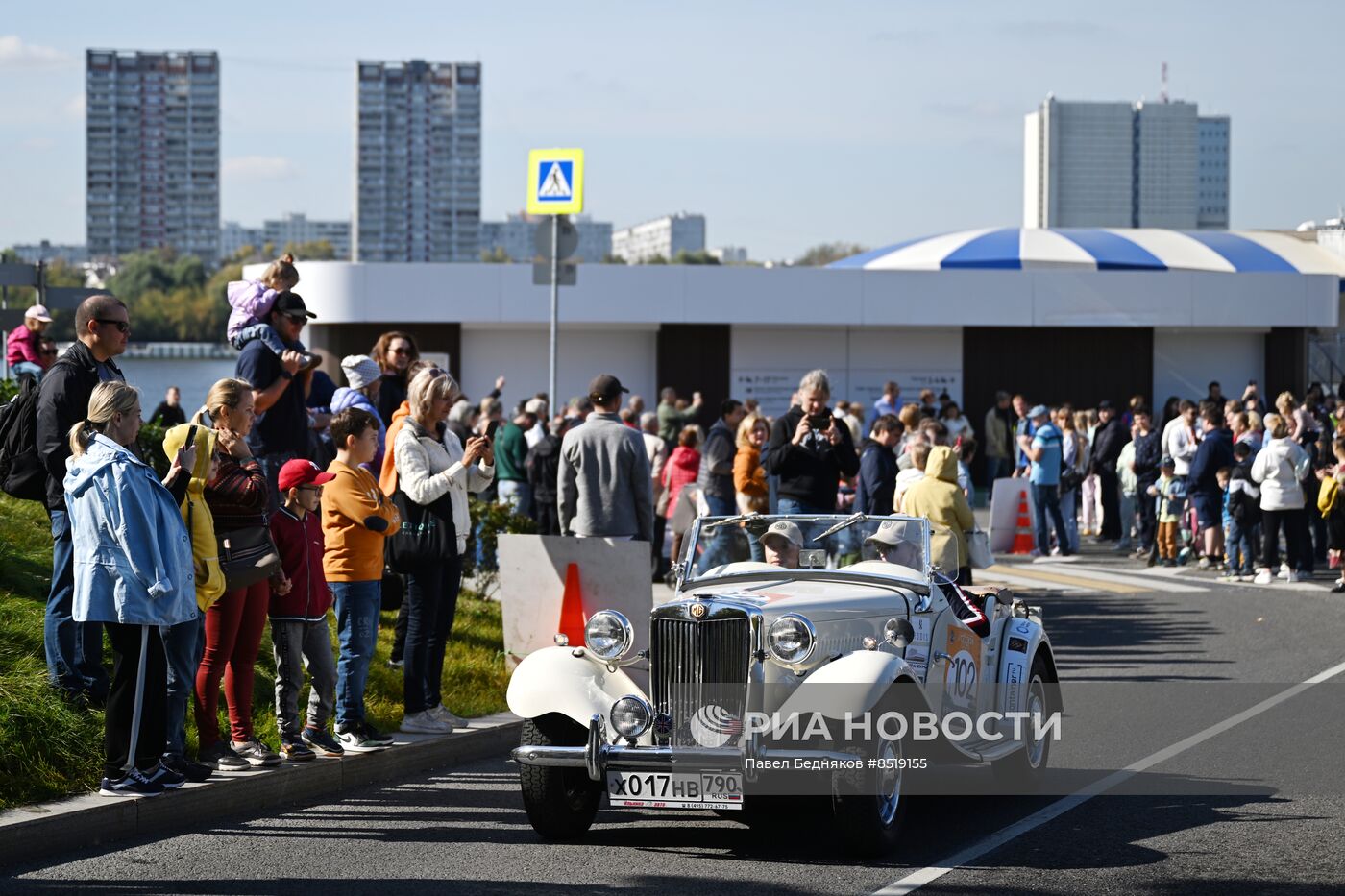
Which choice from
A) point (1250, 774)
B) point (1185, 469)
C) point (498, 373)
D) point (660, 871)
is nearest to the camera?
point (660, 871)

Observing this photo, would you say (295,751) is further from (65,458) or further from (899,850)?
(899,850)

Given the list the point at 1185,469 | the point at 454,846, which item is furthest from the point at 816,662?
the point at 1185,469

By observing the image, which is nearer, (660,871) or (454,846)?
(660,871)

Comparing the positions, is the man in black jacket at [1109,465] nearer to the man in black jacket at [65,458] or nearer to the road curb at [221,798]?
the road curb at [221,798]

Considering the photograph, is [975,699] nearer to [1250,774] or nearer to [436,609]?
[1250,774]

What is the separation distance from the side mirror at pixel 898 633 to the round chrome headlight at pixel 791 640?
0.53m

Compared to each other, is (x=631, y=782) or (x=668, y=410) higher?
(x=668, y=410)

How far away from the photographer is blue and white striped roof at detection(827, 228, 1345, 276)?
1527 inches

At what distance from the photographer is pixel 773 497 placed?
1725 centimetres

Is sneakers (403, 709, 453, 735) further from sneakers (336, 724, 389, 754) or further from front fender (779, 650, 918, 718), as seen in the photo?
front fender (779, 650, 918, 718)

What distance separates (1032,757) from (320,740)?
3787 mm

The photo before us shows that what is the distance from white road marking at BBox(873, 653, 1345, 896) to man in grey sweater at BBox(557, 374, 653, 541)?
373cm

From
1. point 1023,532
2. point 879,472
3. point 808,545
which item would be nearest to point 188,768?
point 808,545

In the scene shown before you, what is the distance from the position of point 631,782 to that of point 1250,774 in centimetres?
395
